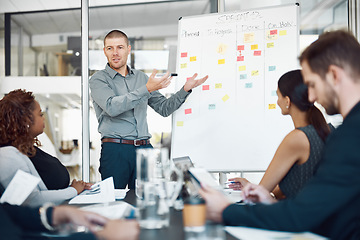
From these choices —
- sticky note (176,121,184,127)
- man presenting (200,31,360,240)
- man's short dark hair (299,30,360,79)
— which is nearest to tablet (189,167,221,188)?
man presenting (200,31,360,240)

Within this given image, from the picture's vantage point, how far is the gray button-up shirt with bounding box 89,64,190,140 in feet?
8.87

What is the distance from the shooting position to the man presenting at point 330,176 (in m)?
0.98

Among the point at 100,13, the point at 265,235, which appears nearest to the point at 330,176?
the point at 265,235

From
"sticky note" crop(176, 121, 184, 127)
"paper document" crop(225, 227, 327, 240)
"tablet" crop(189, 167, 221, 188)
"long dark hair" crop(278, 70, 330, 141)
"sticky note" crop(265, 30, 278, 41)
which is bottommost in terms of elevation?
"paper document" crop(225, 227, 327, 240)

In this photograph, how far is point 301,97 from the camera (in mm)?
1716

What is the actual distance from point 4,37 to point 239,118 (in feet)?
10.9

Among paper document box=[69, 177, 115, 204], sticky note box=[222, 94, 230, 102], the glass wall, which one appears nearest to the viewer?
paper document box=[69, 177, 115, 204]

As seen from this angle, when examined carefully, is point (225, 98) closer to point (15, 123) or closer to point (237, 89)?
point (237, 89)

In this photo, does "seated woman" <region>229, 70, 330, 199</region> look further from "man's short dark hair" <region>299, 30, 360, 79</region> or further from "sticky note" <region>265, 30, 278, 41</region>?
"sticky note" <region>265, 30, 278, 41</region>

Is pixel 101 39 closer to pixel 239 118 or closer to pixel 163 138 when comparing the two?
pixel 163 138

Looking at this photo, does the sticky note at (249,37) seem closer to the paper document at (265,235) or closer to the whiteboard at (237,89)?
the whiteboard at (237,89)

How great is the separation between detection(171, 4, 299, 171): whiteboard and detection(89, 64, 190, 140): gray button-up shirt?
162 mm

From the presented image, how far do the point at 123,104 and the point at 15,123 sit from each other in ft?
3.31

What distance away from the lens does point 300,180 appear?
1.60 metres
